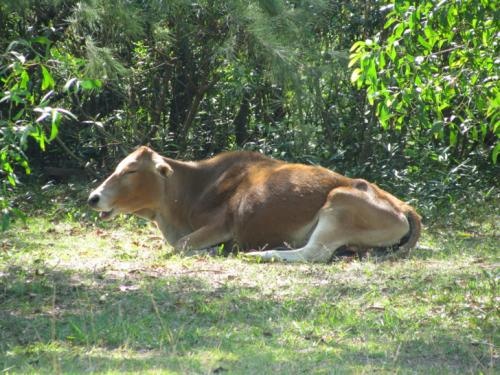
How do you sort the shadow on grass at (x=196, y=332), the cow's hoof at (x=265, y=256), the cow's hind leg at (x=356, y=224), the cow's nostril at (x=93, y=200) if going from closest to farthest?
the shadow on grass at (x=196, y=332), the cow's hoof at (x=265, y=256), the cow's hind leg at (x=356, y=224), the cow's nostril at (x=93, y=200)

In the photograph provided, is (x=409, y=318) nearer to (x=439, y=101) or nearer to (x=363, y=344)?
(x=363, y=344)

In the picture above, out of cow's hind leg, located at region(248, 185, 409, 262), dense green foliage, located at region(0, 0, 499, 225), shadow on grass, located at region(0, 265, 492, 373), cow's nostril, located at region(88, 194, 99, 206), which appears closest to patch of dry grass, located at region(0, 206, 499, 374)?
shadow on grass, located at region(0, 265, 492, 373)

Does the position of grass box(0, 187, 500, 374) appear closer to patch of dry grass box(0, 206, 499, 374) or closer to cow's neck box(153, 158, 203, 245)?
patch of dry grass box(0, 206, 499, 374)

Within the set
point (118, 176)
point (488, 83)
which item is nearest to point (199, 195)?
point (118, 176)

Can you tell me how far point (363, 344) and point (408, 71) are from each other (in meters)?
1.92

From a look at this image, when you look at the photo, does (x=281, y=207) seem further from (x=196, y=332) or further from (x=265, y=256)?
(x=196, y=332)

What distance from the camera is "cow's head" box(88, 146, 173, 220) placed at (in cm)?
1011

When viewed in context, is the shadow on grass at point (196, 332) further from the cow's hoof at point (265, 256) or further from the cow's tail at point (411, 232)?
the cow's tail at point (411, 232)

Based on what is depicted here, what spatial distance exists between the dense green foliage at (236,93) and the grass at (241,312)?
2.23m

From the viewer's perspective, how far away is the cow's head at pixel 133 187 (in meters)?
10.1

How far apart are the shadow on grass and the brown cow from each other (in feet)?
5.13

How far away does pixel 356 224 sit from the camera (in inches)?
374

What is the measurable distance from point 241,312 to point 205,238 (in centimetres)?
267

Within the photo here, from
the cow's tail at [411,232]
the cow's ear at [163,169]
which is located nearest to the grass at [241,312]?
the cow's tail at [411,232]
